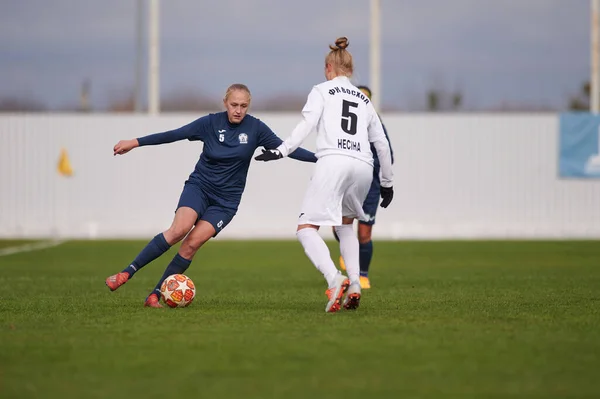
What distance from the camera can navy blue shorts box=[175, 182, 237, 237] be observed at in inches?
363

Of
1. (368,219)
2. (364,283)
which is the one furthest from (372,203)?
(364,283)

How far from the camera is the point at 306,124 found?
8.27m

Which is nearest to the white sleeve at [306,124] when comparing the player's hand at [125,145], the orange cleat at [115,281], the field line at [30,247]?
the player's hand at [125,145]

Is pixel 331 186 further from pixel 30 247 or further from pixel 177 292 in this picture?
pixel 30 247

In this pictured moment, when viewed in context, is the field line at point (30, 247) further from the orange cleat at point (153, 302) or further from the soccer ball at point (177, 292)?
the soccer ball at point (177, 292)

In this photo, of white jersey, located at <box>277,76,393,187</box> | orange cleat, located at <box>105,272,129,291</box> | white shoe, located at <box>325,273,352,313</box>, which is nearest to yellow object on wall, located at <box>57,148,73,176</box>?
orange cleat, located at <box>105,272,129,291</box>

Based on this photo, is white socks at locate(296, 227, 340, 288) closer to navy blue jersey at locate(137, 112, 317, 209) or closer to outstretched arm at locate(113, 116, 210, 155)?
navy blue jersey at locate(137, 112, 317, 209)

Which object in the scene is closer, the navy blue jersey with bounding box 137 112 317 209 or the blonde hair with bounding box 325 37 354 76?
the blonde hair with bounding box 325 37 354 76

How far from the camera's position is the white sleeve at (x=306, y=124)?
8203 mm

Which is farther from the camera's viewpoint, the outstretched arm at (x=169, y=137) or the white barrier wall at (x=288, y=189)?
the white barrier wall at (x=288, y=189)

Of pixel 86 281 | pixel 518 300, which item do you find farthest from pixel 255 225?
pixel 518 300

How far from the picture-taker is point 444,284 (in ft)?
39.8

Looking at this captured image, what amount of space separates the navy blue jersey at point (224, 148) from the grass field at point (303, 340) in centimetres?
102

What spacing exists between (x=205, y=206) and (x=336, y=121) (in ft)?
5.24
